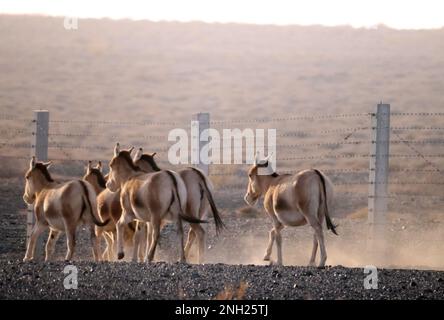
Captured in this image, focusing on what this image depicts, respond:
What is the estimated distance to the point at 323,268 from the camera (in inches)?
591

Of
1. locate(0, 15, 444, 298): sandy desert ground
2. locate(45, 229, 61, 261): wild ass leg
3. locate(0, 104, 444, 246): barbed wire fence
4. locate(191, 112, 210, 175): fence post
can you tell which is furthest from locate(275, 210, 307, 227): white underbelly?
locate(45, 229, 61, 261): wild ass leg

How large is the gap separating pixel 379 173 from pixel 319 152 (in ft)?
73.9

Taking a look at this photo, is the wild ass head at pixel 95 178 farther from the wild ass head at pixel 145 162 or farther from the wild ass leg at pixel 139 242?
the wild ass leg at pixel 139 242

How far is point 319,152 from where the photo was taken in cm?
4153

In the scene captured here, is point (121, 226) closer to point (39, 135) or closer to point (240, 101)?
point (39, 135)

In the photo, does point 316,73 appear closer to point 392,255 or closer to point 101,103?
point 101,103

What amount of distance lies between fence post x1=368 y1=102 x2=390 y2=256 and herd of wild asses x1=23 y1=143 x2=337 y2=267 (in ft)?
6.42

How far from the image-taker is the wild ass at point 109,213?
17789 millimetres

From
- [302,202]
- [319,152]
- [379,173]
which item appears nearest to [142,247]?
[302,202]

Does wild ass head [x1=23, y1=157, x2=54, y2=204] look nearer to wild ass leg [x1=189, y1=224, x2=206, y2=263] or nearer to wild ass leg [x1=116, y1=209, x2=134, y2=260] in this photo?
wild ass leg [x1=116, y1=209, x2=134, y2=260]

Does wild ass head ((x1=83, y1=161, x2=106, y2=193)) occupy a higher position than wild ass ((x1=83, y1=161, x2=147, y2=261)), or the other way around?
wild ass head ((x1=83, y1=161, x2=106, y2=193))

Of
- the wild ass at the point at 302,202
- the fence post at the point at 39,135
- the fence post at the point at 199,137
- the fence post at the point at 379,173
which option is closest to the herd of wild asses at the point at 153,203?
the wild ass at the point at 302,202

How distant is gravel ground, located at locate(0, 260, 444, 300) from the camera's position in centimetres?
1261
